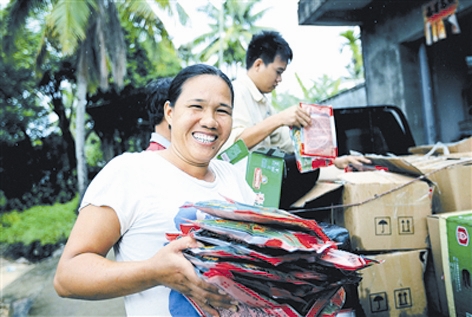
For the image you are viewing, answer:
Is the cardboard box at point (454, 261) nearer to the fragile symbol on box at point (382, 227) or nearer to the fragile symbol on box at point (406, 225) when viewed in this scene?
the fragile symbol on box at point (406, 225)

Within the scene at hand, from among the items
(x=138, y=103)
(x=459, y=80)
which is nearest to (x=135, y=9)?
(x=138, y=103)

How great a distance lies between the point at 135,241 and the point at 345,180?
1.43 meters

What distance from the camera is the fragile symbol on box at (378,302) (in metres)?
1.88

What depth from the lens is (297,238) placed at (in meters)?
0.82

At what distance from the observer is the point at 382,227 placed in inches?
78.7

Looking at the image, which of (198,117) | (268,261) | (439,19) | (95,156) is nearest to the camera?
(268,261)

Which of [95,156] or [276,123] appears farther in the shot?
[95,156]

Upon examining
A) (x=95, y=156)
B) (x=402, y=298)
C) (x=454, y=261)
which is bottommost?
(x=402, y=298)

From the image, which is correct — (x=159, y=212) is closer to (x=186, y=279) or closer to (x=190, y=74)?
(x=186, y=279)

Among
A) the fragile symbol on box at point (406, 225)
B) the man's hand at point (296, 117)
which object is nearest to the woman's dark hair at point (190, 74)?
the man's hand at point (296, 117)

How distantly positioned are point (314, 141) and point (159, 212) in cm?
114

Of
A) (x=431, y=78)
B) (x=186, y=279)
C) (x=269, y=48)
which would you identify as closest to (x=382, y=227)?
(x=269, y=48)

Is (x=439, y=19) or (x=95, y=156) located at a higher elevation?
(x=439, y=19)

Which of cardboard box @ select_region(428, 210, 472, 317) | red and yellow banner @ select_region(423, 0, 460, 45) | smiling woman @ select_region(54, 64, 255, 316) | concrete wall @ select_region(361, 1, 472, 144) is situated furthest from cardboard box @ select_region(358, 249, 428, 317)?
concrete wall @ select_region(361, 1, 472, 144)
